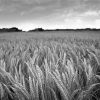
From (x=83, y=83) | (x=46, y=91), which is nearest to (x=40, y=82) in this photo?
(x=46, y=91)

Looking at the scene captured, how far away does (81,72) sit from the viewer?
0.66 metres

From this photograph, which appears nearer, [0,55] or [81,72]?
[81,72]

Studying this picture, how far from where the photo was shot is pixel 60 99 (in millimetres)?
480

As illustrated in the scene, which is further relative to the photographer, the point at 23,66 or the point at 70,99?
the point at 23,66

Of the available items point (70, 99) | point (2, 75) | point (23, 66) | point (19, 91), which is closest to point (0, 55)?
point (23, 66)

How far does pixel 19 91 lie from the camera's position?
445mm

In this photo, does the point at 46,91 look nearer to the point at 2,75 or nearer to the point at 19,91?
the point at 19,91

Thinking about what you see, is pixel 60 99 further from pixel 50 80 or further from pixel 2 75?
pixel 2 75

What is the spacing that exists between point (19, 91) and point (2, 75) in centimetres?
14

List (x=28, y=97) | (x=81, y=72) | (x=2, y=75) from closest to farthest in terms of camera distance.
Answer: (x=28, y=97)
(x=2, y=75)
(x=81, y=72)

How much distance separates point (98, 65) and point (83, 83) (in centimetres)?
18

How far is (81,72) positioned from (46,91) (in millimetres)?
254

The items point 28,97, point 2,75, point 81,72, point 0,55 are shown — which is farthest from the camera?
point 0,55

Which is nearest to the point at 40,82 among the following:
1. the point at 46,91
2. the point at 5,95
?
the point at 46,91
